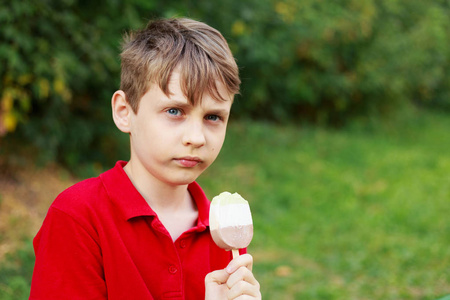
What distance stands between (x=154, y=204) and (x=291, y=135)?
291 inches

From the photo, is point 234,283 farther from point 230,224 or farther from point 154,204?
point 154,204

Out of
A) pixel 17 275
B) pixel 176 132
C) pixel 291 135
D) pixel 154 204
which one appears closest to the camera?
pixel 176 132

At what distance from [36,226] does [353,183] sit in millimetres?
4040

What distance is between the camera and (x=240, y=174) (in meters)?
7.03

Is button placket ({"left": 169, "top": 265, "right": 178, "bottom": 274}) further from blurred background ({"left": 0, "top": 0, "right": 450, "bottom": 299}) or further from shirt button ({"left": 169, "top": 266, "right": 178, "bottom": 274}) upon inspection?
blurred background ({"left": 0, "top": 0, "right": 450, "bottom": 299})

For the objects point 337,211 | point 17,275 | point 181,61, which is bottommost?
point 181,61

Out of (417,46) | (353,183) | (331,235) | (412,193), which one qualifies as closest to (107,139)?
(331,235)

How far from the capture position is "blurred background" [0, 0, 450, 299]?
15.0ft

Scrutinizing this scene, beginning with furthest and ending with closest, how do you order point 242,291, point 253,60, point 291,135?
point 291,135, point 253,60, point 242,291

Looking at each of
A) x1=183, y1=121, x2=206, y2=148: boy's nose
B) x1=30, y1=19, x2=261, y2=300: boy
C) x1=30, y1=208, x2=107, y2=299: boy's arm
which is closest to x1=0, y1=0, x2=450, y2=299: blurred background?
x1=30, y1=19, x2=261, y2=300: boy

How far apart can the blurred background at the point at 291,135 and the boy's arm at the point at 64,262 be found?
1079mm

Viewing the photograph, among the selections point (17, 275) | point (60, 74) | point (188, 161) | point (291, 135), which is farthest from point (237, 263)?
point (291, 135)

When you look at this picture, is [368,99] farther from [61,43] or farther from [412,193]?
[61,43]

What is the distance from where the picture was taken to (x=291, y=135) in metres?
9.17
